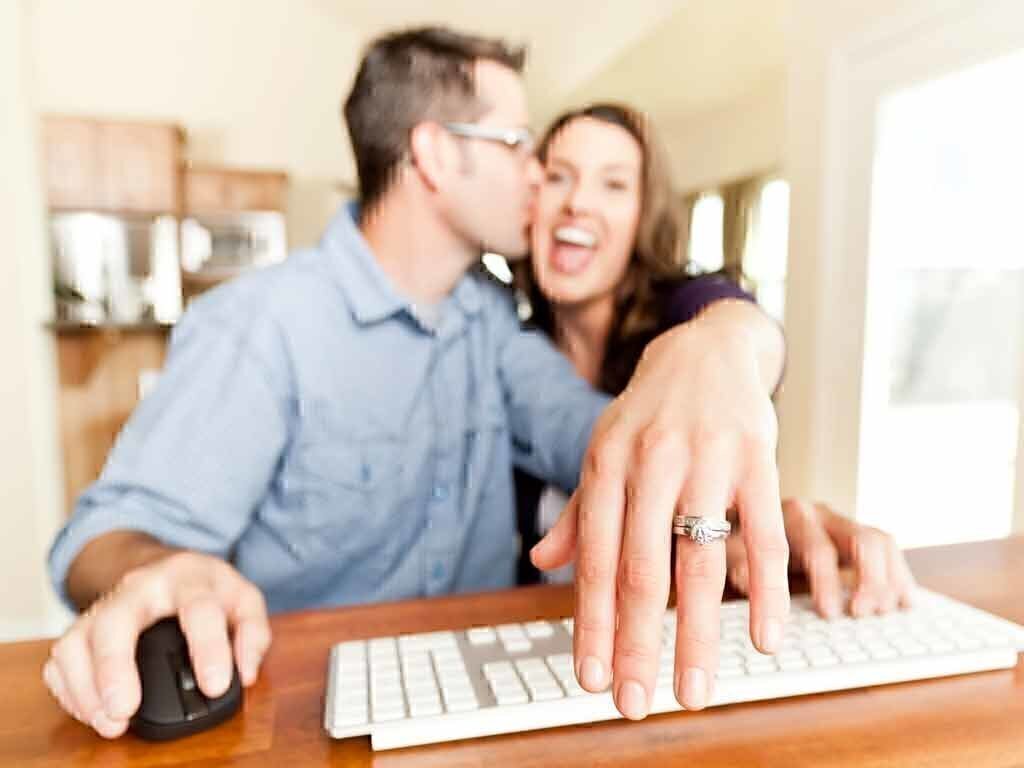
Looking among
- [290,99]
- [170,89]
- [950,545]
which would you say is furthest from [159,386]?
[170,89]

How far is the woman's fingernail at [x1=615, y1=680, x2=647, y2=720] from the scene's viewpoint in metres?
0.21

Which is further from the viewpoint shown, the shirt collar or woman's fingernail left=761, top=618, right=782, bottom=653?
the shirt collar

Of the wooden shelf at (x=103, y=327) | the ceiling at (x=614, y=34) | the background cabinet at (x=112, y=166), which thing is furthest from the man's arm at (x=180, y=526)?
the background cabinet at (x=112, y=166)

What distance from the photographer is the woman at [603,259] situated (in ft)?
2.15

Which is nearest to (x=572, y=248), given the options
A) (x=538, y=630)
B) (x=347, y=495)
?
(x=347, y=495)

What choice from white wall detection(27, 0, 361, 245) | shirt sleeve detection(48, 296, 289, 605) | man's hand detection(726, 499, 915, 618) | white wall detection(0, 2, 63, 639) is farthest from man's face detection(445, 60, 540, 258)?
white wall detection(0, 2, 63, 639)

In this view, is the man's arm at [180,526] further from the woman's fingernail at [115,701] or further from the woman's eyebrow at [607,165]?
the woman's eyebrow at [607,165]

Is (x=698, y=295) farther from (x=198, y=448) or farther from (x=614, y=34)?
(x=614, y=34)

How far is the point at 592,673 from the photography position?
0.73ft

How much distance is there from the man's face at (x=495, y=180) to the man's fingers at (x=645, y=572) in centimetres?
47

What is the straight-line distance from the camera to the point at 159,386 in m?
0.56

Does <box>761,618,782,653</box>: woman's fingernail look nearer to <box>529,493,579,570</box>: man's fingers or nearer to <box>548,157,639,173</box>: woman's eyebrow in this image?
<box>529,493,579,570</box>: man's fingers

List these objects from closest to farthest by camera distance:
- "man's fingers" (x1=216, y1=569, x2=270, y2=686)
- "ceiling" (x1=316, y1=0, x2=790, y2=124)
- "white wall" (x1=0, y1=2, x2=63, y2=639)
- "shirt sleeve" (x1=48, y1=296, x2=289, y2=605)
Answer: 1. "man's fingers" (x1=216, y1=569, x2=270, y2=686)
2. "shirt sleeve" (x1=48, y1=296, x2=289, y2=605)
3. "ceiling" (x1=316, y1=0, x2=790, y2=124)
4. "white wall" (x1=0, y1=2, x2=63, y2=639)

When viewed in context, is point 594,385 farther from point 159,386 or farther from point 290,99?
point 290,99
